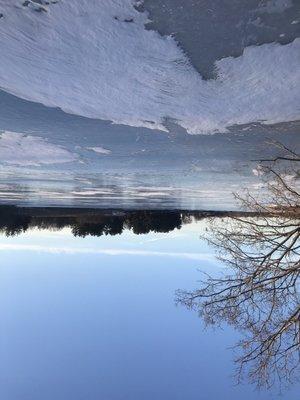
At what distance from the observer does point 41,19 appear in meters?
2.74

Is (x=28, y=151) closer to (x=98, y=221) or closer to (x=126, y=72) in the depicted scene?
(x=126, y=72)

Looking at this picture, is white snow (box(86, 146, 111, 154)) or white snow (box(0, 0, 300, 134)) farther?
white snow (box(86, 146, 111, 154))

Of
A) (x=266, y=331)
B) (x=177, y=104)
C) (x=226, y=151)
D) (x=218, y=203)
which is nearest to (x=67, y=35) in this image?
(x=177, y=104)

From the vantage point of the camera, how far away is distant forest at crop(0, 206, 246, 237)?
16078 millimetres

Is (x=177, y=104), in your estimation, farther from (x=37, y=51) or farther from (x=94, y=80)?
(x=37, y=51)

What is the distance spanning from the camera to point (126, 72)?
354cm

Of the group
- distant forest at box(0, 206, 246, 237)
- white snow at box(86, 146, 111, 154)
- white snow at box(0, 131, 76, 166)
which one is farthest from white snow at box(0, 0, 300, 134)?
distant forest at box(0, 206, 246, 237)

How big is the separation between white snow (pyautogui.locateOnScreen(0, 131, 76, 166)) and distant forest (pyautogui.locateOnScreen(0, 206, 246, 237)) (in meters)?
9.14

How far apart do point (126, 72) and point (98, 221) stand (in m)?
14.4

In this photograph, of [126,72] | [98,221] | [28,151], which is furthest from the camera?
[98,221]

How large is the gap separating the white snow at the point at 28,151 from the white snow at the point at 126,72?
130 cm

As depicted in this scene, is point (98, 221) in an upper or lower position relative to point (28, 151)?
lower

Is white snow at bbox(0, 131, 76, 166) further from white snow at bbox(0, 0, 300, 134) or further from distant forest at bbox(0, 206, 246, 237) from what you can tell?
distant forest at bbox(0, 206, 246, 237)

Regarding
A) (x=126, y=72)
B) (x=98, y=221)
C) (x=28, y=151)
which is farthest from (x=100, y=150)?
(x=98, y=221)
